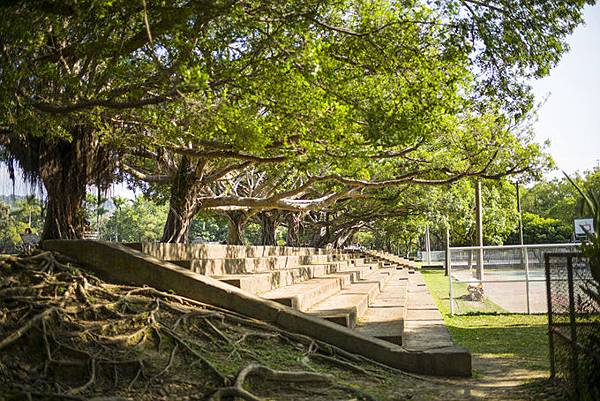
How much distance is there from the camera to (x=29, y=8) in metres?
5.09

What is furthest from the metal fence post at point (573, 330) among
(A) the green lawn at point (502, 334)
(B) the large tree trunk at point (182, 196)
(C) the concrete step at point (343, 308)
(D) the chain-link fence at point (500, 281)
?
(B) the large tree trunk at point (182, 196)

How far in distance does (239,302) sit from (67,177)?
4.23 m

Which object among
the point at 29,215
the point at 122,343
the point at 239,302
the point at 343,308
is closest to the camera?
the point at 122,343

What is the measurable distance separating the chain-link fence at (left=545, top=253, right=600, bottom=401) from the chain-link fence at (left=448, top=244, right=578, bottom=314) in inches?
320

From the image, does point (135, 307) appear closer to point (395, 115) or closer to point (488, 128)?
point (395, 115)

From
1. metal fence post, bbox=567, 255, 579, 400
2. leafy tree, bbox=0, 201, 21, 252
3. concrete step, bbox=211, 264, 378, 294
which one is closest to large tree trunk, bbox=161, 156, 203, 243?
concrete step, bbox=211, 264, 378, 294

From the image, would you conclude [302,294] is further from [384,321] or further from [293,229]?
[293,229]

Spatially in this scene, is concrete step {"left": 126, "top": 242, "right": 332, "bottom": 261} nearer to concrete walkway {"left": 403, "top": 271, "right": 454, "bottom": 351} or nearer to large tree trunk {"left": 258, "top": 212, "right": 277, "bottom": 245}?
concrete walkway {"left": 403, "top": 271, "right": 454, "bottom": 351}

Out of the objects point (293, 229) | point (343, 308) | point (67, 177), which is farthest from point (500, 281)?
point (293, 229)

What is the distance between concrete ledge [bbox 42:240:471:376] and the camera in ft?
21.2

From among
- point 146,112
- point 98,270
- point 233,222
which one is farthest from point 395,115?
point 233,222

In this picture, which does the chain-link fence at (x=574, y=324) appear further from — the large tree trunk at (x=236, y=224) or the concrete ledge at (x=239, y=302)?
the large tree trunk at (x=236, y=224)

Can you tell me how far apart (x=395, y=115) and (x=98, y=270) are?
14.1 feet

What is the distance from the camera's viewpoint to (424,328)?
876 centimetres
